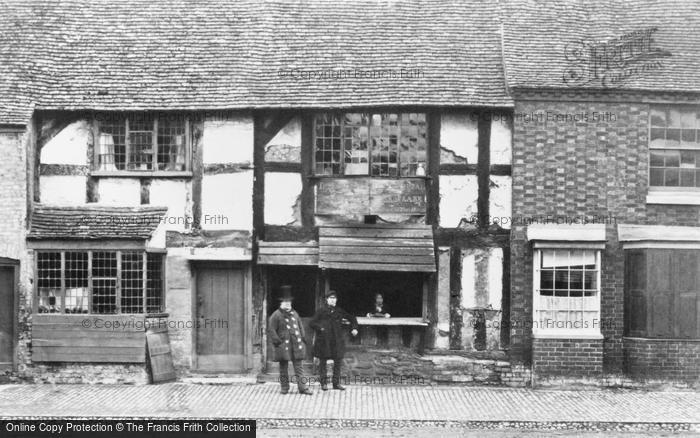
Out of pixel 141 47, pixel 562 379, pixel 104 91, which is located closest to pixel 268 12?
pixel 141 47

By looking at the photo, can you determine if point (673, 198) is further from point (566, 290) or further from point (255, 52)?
point (255, 52)

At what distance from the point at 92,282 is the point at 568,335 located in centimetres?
868

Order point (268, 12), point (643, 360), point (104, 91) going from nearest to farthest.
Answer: point (643, 360) → point (104, 91) → point (268, 12)

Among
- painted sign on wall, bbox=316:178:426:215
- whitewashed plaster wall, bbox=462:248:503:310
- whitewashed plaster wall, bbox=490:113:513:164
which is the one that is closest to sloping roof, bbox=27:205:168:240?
painted sign on wall, bbox=316:178:426:215

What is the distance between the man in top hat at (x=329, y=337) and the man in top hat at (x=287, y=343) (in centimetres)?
30

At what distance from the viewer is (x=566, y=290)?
15266 mm

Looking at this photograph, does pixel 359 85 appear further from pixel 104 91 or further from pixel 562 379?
pixel 562 379

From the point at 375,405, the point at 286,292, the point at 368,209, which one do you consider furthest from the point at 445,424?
the point at 368,209

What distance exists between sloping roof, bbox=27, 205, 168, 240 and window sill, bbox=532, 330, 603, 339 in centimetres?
727

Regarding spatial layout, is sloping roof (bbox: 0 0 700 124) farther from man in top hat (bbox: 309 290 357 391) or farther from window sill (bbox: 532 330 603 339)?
window sill (bbox: 532 330 603 339)

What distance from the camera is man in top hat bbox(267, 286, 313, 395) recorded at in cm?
1432

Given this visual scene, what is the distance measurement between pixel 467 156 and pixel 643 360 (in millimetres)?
4816

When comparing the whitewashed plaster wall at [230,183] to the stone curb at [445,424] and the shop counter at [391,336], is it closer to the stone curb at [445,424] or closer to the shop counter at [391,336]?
the shop counter at [391,336]

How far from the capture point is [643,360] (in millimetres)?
14969
